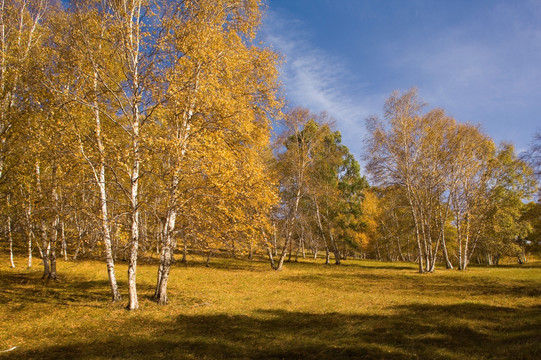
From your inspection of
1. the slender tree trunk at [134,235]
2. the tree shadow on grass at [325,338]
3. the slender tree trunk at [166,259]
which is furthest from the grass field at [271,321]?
the slender tree trunk at [134,235]

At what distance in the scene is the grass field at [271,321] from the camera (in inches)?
281

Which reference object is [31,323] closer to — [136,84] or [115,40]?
[136,84]

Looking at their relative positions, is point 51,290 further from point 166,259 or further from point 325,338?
point 325,338

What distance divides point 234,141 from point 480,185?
28273 millimetres

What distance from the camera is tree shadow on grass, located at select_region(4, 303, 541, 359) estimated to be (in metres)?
6.82

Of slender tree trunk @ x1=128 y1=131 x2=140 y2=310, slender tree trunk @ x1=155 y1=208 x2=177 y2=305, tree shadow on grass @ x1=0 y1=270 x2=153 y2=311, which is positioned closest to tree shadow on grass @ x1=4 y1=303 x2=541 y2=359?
slender tree trunk @ x1=128 y1=131 x2=140 y2=310

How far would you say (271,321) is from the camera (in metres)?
10.2

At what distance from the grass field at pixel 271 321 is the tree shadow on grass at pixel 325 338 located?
28 millimetres

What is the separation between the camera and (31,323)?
9.45m

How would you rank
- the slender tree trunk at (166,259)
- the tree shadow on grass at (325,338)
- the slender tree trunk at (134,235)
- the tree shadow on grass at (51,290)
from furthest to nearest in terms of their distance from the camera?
the tree shadow on grass at (51,290) < the slender tree trunk at (166,259) < the slender tree trunk at (134,235) < the tree shadow on grass at (325,338)

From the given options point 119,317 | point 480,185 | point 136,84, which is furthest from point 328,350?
point 480,185

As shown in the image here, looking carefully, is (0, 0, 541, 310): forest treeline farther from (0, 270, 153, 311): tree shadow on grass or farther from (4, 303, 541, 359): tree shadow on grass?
(4, 303, 541, 359): tree shadow on grass

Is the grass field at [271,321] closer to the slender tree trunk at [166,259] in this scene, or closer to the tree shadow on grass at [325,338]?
the tree shadow on grass at [325,338]

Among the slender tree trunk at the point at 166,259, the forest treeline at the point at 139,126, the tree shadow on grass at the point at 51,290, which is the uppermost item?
the forest treeline at the point at 139,126
